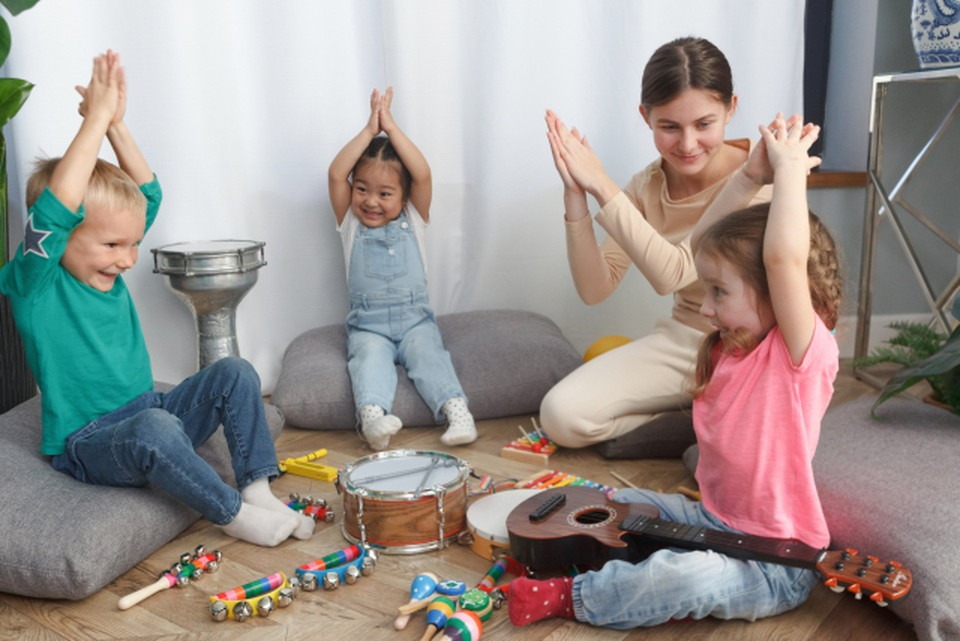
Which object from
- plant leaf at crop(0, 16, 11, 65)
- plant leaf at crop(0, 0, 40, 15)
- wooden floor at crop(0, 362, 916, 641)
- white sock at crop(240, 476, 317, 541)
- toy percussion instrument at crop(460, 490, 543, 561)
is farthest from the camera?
plant leaf at crop(0, 16, 11, 65)

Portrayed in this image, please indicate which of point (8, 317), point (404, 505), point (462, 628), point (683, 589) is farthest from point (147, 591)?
point (8, 317)

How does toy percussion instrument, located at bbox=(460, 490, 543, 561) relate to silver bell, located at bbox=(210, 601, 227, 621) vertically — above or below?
above

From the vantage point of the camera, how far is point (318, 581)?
158cm

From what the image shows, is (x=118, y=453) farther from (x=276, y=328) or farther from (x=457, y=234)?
(x=457, y=234)

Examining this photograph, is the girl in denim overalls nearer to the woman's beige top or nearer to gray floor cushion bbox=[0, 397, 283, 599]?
the woman's beige top

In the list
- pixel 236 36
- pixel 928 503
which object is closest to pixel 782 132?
pixel 928 503

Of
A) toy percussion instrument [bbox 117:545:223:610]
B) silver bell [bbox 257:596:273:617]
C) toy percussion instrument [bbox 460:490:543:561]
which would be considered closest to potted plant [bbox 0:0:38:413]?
toy percussion instrument [bbox 117:545:223:610]

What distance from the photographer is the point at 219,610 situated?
147 centimetres

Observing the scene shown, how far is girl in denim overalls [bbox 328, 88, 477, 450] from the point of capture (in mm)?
2479

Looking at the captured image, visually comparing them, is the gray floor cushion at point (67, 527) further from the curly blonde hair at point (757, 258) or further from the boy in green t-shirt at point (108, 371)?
the curly blonde hair at point (757, 258)

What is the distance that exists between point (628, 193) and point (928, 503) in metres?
1.08

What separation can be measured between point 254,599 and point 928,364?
1.26 m

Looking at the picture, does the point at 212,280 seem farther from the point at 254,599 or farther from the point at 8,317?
the point at 254,599

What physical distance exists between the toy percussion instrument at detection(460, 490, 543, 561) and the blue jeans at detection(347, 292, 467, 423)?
2.02 ft
